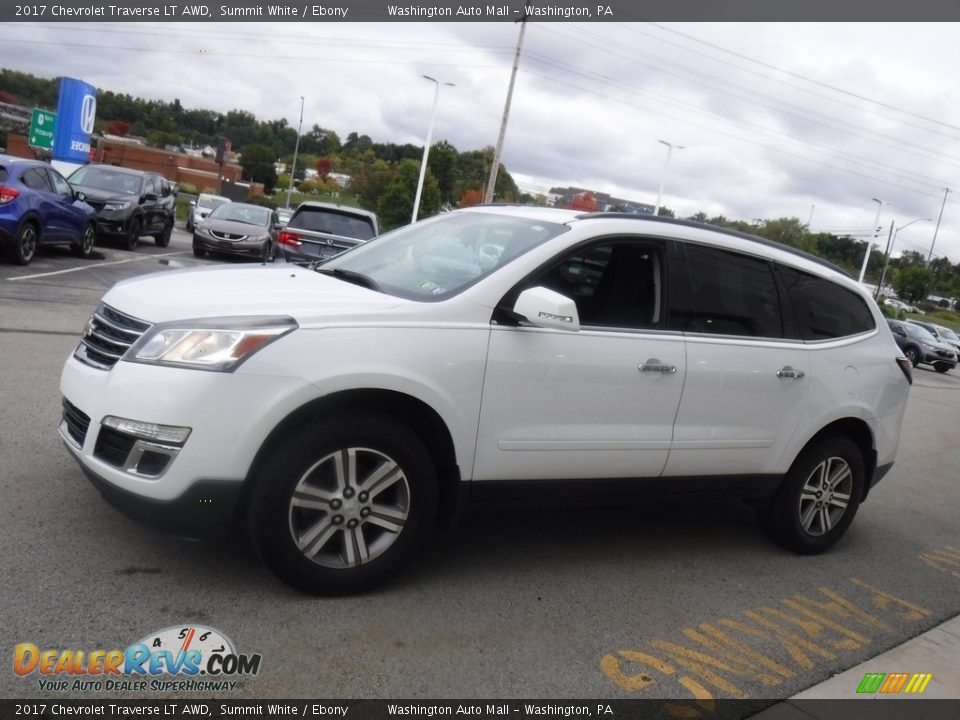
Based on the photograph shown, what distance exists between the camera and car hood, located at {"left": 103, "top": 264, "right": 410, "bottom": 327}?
3.52 m

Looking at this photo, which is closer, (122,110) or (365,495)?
(365,495)

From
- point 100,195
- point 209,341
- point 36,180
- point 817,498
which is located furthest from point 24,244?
point 817,498

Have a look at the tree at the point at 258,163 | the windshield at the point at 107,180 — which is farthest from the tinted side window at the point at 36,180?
the tree at the point at 258,163

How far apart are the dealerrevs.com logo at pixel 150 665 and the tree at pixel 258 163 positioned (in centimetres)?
10218

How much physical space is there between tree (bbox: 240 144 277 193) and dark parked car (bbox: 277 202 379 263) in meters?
91.4

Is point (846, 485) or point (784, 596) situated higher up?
point (846, 485)

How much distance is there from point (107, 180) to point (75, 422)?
1594 cm

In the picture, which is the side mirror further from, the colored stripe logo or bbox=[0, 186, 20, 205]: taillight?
bbox=[0, 186, 20, 205]: taillight

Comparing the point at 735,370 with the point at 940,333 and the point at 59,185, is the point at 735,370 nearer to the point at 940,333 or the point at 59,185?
the point at 59,185

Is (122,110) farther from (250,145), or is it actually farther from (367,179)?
(367,179)

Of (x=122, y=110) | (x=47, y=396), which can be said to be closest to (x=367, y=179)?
(x=122, y=110)

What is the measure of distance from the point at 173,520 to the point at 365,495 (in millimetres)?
774

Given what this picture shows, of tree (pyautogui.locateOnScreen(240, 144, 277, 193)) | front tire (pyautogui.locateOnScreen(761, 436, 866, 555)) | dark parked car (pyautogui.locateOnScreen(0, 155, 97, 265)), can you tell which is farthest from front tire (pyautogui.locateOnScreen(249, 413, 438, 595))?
tree (pyautogui.locateOnScreen(240, 144, 277, 193))

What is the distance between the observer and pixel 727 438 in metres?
4.65
